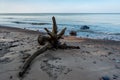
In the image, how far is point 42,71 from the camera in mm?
6230

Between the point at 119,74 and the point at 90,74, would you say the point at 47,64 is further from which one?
the point at 119,74

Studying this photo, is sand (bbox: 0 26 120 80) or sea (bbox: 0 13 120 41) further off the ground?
sand (bbox: 0 26 120 80)

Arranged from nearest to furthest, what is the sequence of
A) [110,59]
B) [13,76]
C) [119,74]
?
[13,76] → [119,74] → [110,59]

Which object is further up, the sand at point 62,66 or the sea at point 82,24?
the sand at point 62,66

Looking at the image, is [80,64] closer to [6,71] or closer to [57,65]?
[57,65]

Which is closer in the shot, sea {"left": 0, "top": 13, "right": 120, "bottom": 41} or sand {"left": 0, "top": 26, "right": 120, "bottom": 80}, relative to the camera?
sand {"left": 0, "top": 26, "right": 120, "bottom": 80}

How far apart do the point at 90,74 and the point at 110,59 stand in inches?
80.6

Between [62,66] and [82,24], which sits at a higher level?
[62,66]

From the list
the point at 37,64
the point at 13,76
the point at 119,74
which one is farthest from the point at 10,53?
the point at 119,74

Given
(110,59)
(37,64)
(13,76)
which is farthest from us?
(110,59)

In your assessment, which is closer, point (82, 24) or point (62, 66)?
point (62, 66)

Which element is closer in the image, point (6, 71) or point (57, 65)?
point (6, 71)

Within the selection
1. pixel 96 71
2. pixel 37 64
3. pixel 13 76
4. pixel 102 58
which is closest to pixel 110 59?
pixel 102 58

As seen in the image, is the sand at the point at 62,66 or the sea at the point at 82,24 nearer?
the sand at the point at 62,66
